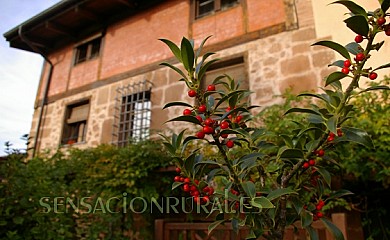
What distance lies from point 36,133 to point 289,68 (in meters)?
6.12

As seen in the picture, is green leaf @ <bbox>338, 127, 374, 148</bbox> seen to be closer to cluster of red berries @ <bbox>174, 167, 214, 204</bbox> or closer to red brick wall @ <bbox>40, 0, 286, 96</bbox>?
cluster of red berries @ <bbox>174, 167, 214, 204</bbox>

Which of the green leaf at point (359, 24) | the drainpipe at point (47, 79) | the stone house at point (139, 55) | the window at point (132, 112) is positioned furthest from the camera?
the drainpipe at point (47, 79)

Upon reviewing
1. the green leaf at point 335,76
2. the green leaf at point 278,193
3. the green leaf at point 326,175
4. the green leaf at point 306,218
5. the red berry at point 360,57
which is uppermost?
the red berry at point 360,57

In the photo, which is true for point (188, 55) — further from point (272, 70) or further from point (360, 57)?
point (272, 70)

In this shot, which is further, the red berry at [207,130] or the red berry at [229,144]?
the red berry at [229,144]

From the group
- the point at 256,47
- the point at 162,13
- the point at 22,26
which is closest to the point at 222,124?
the point at 256,47

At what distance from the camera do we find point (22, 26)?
682 centimetres

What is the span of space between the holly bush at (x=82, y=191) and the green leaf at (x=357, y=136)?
8.08 ft

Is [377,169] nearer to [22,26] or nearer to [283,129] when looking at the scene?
[283,129]

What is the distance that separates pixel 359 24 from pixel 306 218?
2.62 ft

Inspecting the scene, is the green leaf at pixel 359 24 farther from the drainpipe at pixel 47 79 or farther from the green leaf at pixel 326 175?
the drainpipe at pixel 47 79

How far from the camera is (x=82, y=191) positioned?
3613 mm

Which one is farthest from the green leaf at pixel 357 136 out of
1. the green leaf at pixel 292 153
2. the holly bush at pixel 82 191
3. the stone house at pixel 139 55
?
the stone house at pixel 139 55

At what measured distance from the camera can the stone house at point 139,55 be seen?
4.26 m
